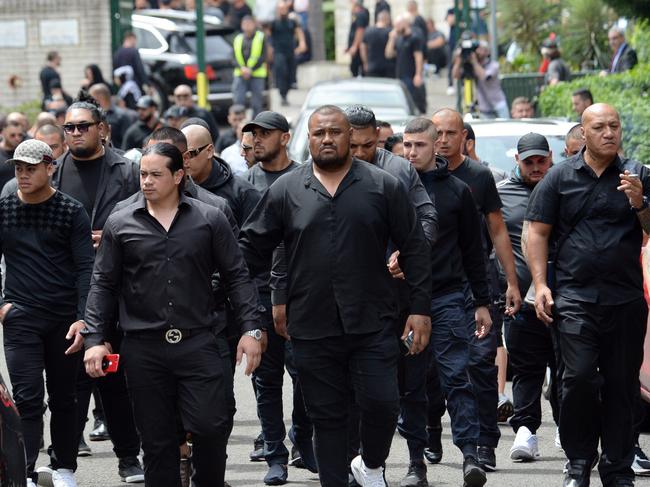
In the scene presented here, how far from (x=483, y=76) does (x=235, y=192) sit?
587 inches

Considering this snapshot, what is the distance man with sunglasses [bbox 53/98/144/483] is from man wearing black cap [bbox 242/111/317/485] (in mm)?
751

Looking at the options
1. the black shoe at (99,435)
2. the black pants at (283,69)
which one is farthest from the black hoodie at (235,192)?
the black pants at (283,69)

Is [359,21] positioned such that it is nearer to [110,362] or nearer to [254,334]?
[254,334]

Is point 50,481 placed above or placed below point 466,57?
below

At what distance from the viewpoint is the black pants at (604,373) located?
27.5 ft

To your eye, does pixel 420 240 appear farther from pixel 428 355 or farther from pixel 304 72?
pixel 304 72

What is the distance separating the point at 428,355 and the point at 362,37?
81.0 ft

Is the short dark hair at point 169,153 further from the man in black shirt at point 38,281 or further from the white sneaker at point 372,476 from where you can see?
the white sneaker at point 372,476

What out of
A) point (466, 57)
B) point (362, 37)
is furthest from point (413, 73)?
point (466, 57)

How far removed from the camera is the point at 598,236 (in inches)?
330

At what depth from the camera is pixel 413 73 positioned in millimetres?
31438

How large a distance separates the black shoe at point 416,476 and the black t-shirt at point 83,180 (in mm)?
2373

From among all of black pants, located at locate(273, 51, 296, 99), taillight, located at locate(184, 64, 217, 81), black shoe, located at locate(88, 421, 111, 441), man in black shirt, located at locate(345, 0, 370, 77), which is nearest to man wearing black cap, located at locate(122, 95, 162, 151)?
black shoe, located at locate(88, 421, 111, 441)

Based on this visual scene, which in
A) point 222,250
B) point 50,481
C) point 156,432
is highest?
point 222,250
